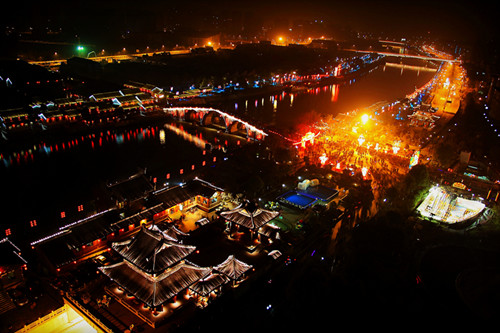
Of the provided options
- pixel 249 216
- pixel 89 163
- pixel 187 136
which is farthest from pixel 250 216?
pixel 187 136

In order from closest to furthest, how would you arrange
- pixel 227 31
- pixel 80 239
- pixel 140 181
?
pixel 80 239 → pixel 140 181 → pixel 227 31

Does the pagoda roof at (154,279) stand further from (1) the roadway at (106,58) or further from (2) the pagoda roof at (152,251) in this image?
(1) the roadway at (106,58)

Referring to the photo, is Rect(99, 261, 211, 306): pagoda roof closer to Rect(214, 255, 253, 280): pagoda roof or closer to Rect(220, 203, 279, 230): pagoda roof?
Rect(214, 255, 253, 280): pagoda roof

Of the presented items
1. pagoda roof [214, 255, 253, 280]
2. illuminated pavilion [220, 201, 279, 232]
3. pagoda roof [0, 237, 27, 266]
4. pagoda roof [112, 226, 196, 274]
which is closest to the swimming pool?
illuminated pavilion [220, 201, 279, 232]

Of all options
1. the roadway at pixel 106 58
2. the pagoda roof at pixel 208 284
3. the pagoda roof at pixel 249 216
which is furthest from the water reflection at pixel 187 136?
the roadway at pixel 106 58

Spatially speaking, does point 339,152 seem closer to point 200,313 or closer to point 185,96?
point 200,313

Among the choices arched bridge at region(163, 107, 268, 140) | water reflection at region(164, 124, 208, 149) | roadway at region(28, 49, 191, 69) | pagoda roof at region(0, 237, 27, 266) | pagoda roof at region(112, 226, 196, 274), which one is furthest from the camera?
roadway at region(28, 49, 191, 69)

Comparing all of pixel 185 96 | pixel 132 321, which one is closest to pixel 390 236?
pixel 132 321
